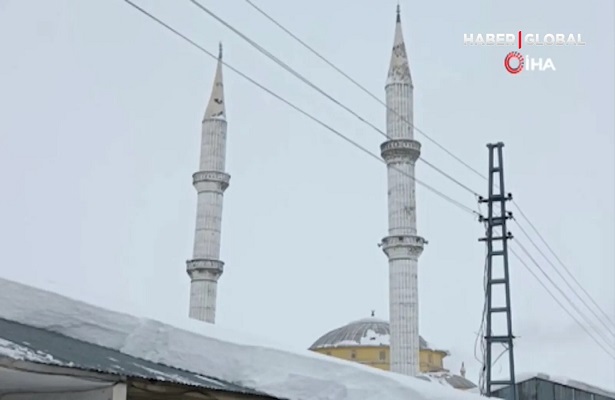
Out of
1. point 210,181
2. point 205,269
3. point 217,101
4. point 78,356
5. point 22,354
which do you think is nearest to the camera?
point 22,354

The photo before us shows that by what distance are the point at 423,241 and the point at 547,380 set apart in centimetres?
1012

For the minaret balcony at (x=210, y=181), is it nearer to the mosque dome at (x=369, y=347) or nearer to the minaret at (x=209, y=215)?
the minaret at (x=209, y=215)

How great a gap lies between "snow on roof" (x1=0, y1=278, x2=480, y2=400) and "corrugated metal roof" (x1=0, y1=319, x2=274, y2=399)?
204mm

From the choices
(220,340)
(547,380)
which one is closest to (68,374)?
(220,340)

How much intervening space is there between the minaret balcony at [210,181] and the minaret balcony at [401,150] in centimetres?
697

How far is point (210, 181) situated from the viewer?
31891 mm

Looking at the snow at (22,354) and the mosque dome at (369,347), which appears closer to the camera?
the snow at (22,354)

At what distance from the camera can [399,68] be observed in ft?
98.7

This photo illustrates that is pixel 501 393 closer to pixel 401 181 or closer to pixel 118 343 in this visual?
pixel 401 181

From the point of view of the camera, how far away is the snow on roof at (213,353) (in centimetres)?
672

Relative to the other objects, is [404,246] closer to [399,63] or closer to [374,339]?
[399,63]

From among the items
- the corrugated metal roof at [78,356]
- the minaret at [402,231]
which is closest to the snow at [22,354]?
the corrugated metal roof at [78,356]

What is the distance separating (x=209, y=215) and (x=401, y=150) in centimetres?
808

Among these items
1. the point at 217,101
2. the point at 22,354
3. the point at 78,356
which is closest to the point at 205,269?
the point at 217,101
